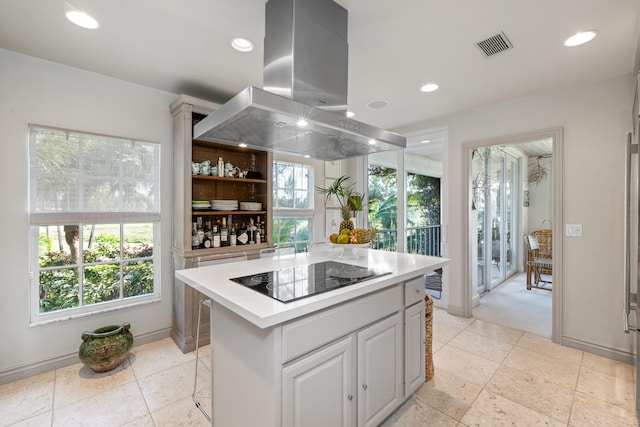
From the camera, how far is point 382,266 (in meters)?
2.01

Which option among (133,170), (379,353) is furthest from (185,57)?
(379,353)

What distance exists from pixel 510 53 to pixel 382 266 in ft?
6.28

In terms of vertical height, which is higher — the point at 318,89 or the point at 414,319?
the point at 318,89

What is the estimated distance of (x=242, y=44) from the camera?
2.13 metres

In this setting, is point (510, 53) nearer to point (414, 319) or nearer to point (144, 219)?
point (414, 319)

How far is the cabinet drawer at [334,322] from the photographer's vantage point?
1.24 metres

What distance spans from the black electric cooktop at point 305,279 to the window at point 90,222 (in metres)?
1.75

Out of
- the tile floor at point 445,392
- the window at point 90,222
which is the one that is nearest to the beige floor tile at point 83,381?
the tile floor at point 445,392

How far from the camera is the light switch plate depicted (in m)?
2.76

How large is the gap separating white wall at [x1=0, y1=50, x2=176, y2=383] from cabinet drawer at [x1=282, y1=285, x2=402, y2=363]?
2.31 metres

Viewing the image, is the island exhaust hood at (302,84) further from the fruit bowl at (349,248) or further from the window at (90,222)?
the window at (90,222)

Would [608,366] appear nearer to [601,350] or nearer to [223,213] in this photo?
[601,350]

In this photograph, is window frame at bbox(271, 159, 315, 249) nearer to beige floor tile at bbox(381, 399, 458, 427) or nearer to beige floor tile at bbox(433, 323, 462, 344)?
beige floor tile at bbox(433, 323, 462, 344)

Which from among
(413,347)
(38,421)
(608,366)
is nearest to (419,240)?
(608,366)
